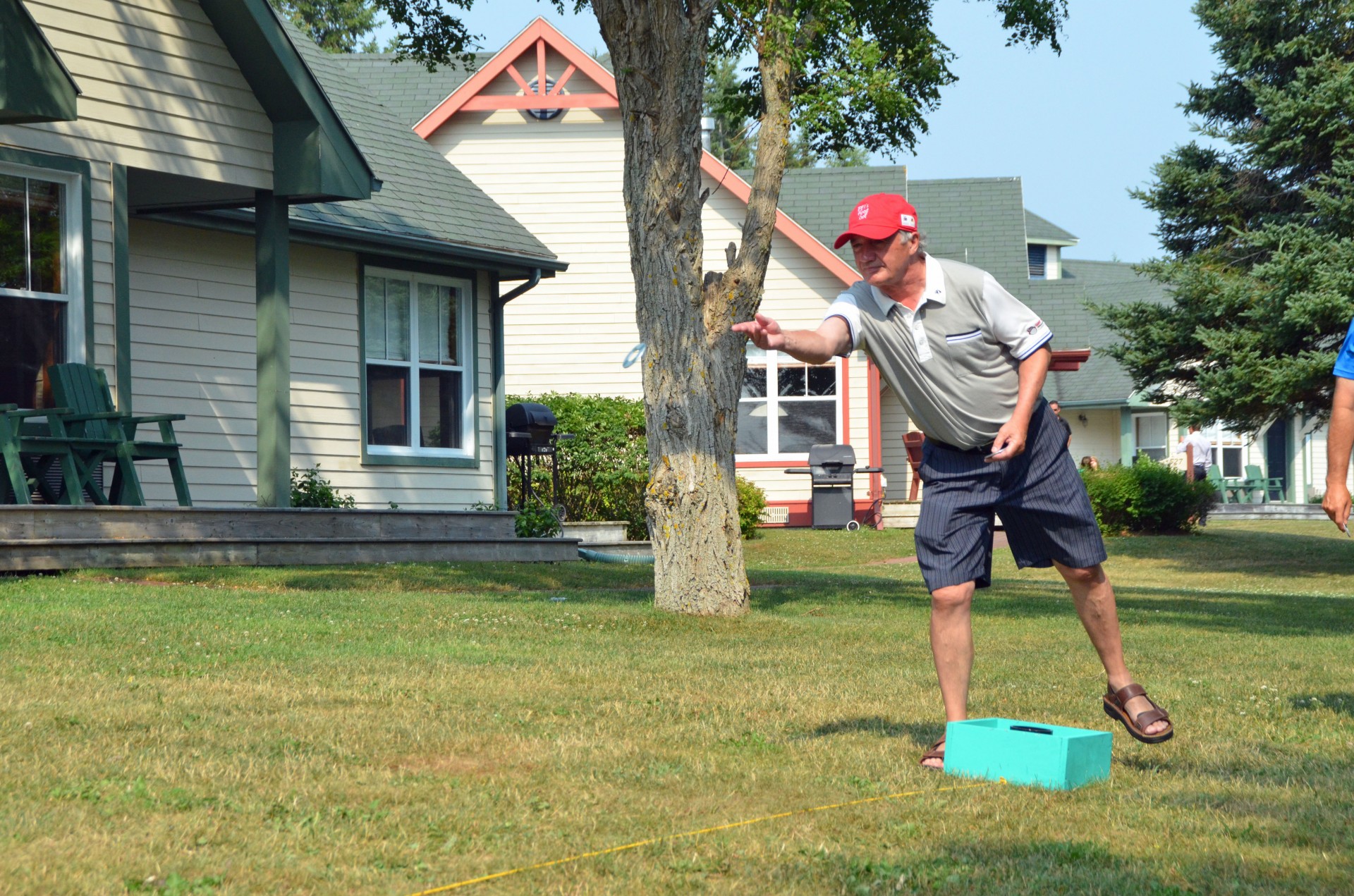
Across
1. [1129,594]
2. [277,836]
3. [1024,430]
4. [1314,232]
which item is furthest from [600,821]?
[1314,232]

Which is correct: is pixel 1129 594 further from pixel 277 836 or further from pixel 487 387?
pixel 277 836

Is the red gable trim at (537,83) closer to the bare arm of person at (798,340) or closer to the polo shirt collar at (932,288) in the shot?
the polo shirt collar at (932,288)

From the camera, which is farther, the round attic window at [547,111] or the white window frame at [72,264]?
the round attic window at [547,111]

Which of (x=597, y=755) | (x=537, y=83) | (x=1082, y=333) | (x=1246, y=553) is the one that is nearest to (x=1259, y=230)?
(x=1246, y=553)

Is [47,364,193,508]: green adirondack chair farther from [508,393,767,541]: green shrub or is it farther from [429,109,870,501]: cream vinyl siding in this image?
[429,109,870,501]: cream vinyl siding

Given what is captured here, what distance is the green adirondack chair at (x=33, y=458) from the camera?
1169cm

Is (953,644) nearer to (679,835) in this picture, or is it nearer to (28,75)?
(679,835)

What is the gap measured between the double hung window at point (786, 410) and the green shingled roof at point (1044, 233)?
2170cm

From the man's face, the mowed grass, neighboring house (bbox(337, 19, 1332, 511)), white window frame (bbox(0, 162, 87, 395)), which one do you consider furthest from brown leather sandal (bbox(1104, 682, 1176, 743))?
neighboring house (bbox(337, 19, 1332, 511))

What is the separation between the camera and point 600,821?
173 inches

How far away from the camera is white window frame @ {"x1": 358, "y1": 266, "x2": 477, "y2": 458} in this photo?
1761cm

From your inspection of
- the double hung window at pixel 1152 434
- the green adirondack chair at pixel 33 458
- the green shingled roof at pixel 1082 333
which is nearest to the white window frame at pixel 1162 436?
the double hung window at pixel 1152 434

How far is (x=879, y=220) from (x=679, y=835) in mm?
2333

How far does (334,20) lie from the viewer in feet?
162
